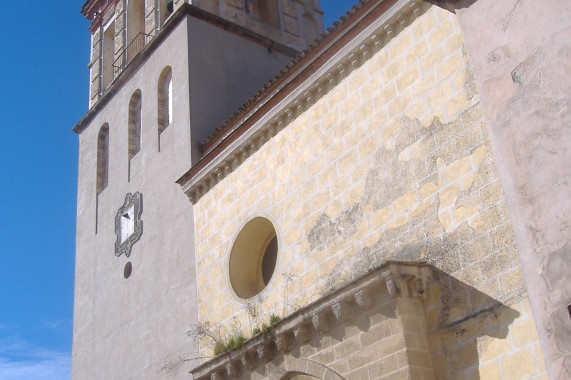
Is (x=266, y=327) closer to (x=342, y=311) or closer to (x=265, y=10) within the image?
(x=342, y=311)

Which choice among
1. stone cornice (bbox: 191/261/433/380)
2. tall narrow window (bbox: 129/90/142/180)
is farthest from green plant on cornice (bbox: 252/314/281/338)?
tall narrow window (bbox: 129/90/142/180)

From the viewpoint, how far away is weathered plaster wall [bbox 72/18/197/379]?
41.8 feet

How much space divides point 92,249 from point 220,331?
5824 mm

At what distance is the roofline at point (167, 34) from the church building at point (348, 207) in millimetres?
55

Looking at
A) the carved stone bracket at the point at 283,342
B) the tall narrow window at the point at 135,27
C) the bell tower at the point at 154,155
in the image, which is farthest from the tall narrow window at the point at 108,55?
the carved stone bracket at the point at 283,342

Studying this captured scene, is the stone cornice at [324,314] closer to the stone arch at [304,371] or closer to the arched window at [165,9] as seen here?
the stone arch at [304,371]

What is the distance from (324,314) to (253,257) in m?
2.89

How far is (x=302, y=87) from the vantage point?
35.0 ft

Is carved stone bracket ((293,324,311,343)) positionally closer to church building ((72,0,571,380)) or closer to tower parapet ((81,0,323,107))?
church building ((72,0,571,380))

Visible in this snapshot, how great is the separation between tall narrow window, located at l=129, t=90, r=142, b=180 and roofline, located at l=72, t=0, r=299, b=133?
2.18 ft

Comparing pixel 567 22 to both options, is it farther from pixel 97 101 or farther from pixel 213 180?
pixel 97 101

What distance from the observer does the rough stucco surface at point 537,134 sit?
5547 mm

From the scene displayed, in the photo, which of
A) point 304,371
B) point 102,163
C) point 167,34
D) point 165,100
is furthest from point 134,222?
point 304,371

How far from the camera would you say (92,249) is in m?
16.0
